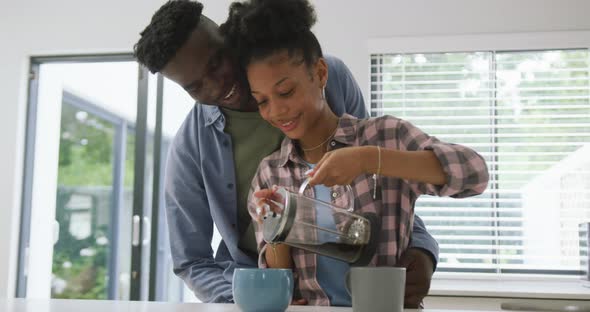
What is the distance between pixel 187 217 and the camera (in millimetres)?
1615

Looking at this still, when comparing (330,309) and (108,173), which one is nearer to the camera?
(330,309)

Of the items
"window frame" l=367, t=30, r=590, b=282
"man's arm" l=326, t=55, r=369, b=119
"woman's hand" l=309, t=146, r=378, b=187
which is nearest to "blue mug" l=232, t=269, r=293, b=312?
"woman's hand" l=309, t=146, r=378, b=187

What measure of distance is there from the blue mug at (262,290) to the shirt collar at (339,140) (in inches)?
17.1

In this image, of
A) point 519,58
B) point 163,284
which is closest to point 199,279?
point 519,58

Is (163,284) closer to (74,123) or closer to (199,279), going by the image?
(74,123)

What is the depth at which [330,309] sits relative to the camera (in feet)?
3.60

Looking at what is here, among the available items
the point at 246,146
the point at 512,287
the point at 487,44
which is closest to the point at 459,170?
the point at 246,146

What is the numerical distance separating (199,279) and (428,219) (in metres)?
2.29

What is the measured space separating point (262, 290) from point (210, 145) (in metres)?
0.69

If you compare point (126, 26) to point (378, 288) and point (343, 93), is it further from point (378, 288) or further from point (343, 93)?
point (378, 288)

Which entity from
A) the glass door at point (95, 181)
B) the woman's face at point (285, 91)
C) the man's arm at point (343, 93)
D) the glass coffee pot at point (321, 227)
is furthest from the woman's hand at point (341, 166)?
the glass door at point (95, 181)

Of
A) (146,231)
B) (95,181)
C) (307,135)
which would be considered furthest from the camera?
(95,181)

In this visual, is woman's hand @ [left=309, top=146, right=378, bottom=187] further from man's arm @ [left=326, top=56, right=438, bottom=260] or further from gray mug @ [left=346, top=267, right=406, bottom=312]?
man's arm @ [left=326, top=56, right=438, bottom=260]

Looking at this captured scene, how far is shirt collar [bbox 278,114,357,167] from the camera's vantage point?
1.39 m
